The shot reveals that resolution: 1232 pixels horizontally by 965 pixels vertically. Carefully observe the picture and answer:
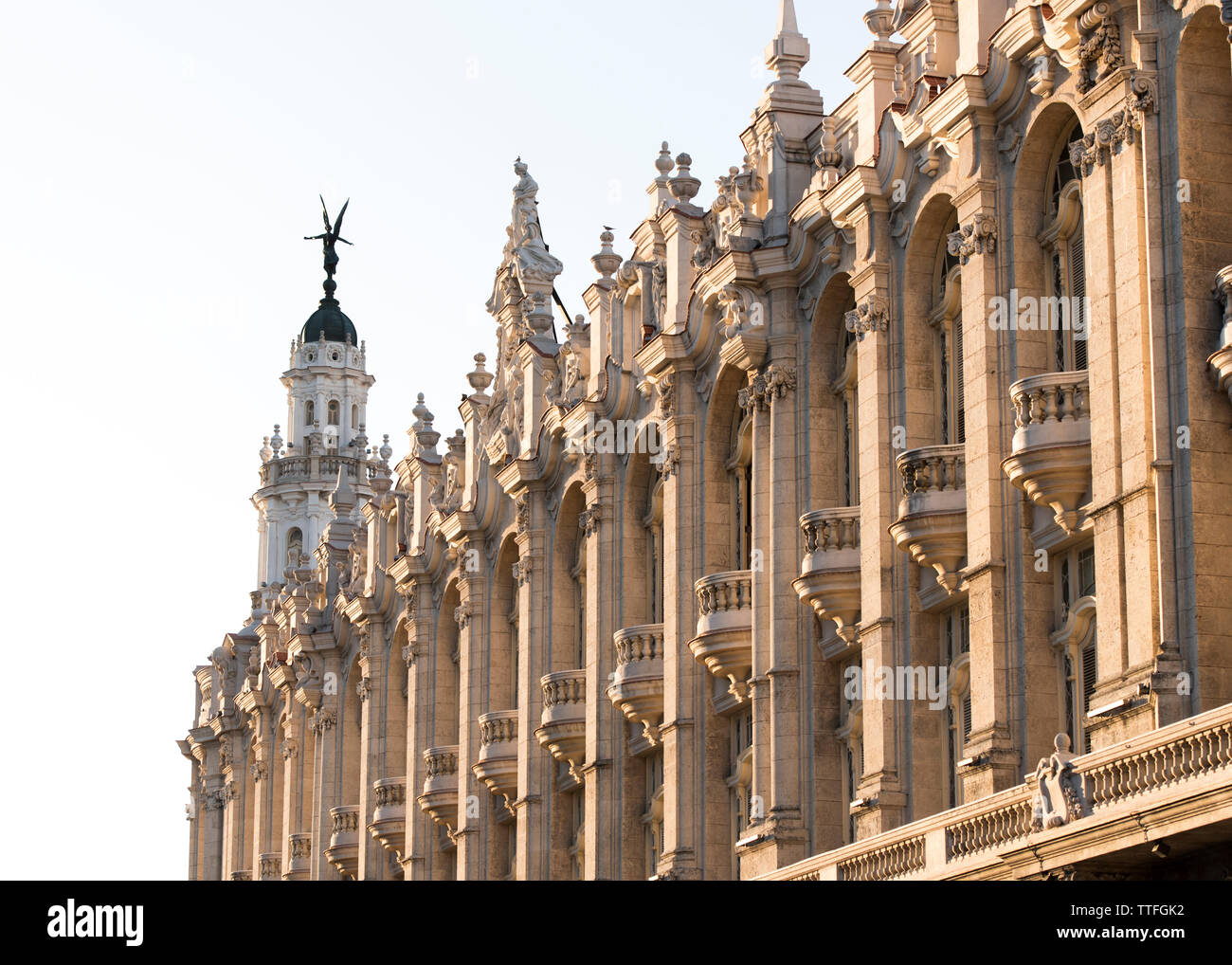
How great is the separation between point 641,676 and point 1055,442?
17328 mm

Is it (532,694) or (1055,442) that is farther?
(532,694)

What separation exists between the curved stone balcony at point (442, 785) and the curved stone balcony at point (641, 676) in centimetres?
1484

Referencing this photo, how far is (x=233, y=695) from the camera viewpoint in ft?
313

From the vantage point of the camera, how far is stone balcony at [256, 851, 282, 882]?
8562cm

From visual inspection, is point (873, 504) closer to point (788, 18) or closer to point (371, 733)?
point (788, 18)

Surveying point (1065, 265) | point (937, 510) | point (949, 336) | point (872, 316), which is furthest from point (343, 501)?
point (1065, 265)

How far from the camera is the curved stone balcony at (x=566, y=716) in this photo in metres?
58.8

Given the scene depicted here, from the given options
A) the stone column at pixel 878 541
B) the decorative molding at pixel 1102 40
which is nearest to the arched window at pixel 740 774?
the stone column at pixel 878 541

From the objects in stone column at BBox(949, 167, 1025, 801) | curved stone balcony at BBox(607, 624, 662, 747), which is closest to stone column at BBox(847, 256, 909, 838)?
stone column at BBox(949, 167, 1025, 801)


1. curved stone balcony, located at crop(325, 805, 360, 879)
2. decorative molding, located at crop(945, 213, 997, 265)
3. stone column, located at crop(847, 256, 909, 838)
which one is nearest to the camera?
decorative molding, located at crop(945, 213, 997, 265)

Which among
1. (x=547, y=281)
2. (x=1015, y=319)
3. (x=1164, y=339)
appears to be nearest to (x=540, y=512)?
(x=547, y=281)

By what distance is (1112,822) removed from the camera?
31859mm

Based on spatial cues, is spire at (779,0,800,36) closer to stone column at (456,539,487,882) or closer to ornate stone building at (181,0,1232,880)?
ornate stone building at (181,0,1232,880)

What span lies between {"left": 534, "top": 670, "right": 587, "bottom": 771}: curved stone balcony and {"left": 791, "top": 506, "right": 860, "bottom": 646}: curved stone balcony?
13.3m
